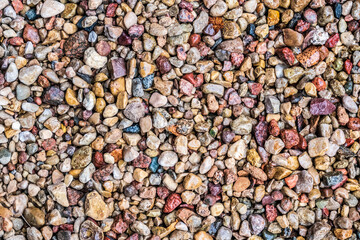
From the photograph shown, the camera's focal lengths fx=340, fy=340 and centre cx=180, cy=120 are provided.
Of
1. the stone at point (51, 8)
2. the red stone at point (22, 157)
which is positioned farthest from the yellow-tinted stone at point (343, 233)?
the stone at point (51, 8)

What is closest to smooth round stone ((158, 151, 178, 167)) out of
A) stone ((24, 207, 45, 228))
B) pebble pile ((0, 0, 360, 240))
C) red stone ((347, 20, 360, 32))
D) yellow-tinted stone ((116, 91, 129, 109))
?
pebble pile ((0, 0, 360, 240))

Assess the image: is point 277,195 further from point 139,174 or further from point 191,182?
point 139,174

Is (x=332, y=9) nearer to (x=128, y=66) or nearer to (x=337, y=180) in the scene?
(x=337, y=180)

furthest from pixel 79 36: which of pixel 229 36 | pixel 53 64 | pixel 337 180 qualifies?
pixel 337 180

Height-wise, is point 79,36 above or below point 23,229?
above

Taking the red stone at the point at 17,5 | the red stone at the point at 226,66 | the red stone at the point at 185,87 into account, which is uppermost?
the red stone at the point at 17,5

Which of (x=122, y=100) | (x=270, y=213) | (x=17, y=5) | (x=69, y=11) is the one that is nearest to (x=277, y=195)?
(x=270, y=213)

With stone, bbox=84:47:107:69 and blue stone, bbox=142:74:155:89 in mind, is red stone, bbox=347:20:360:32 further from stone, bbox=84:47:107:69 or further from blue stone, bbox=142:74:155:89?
stone, bbox=84:47:107:69

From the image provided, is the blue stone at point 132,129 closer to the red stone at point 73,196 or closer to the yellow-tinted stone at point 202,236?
the red stone at point 73,196
